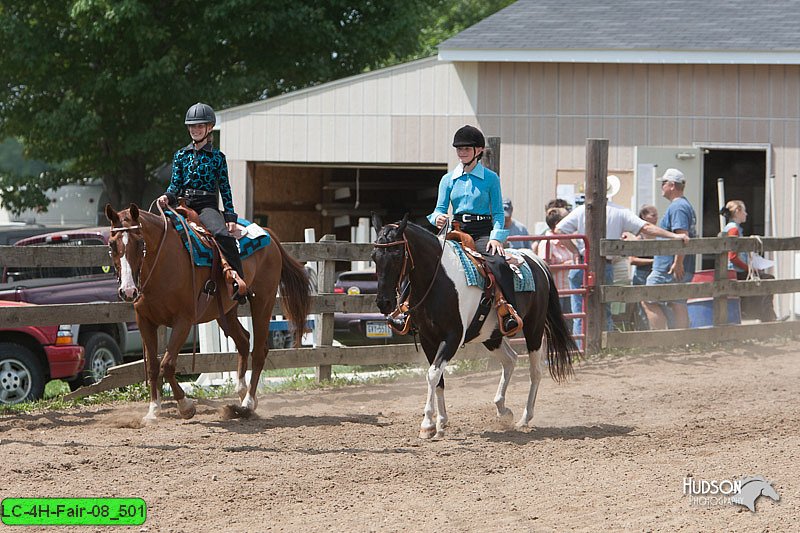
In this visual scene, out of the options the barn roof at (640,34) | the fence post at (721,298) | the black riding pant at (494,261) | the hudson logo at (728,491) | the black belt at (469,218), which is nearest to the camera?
the hudson logo at (728,491)

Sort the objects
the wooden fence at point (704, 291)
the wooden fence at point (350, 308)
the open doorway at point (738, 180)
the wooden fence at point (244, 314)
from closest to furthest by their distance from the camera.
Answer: the wooden fence at point (244, 314)
the wooden fence at point (350, 308)
the wooden fence at point (704, 291)
the open doorway at point (738, 180)

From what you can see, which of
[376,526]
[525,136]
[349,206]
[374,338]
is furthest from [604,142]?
[349,206]

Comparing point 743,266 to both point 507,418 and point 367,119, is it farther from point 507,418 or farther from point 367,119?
point 507,418

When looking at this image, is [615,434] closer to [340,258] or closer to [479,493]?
[479,493]

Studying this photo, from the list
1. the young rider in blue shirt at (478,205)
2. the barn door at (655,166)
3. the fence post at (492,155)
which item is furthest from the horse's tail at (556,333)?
the barn door at (655,166)

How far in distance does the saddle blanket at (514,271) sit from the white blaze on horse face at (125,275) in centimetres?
225

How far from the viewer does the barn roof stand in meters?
16.2

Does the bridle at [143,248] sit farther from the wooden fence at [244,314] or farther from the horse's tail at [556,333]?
the horse's tail at [556,333]

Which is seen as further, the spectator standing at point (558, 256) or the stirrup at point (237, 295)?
the spectator standing at point (558, 256)

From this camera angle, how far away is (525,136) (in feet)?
54.9

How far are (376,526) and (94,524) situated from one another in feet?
4.55

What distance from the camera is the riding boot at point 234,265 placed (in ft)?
28.1

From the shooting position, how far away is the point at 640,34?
1681 centimetres

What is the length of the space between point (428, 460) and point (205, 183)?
9.72ft
